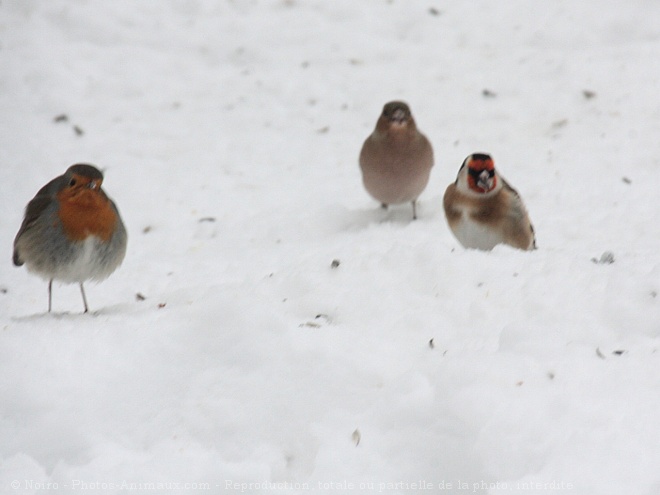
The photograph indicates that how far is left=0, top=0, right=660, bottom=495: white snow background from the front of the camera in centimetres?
247

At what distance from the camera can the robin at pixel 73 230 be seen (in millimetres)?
3543

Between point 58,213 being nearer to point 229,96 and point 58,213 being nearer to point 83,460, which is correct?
point 83,460

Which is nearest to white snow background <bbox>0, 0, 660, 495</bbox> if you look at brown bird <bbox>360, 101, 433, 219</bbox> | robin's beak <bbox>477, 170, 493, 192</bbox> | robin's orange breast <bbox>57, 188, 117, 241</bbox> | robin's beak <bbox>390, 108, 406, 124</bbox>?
brown bird <bbox>360, 101, 433, 219</bbox>

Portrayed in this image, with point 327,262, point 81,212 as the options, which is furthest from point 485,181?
point 81,212

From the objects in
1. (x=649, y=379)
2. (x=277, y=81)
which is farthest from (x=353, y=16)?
(x=649, y=379)

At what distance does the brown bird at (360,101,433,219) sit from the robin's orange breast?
98.9 inches

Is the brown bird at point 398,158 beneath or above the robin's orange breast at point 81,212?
beneath

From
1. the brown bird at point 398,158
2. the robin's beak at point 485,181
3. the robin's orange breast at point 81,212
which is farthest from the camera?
the brown bird at point 398,158

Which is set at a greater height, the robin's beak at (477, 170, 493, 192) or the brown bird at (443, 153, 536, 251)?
the robin's beak at (477, 170, 493, 192)

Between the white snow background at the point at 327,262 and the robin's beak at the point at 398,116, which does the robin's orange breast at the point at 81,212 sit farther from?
the robin's beak at the point at 398,116

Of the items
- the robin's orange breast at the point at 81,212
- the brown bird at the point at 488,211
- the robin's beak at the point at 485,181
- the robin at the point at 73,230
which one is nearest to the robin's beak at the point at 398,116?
the brown bird at the point at 488,211

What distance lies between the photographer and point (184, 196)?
5.99 m

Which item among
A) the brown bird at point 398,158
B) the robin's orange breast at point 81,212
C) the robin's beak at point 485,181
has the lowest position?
the brown bird at point 398,158

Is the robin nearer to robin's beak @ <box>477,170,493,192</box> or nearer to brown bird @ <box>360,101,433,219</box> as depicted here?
robin's beak @ <box>477,170,493,192</box>
